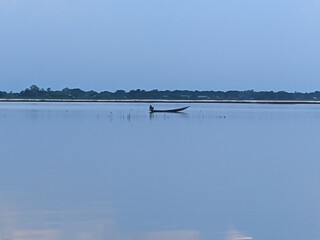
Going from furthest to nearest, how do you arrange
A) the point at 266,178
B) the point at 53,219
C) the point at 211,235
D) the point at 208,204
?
the point at 266,178, the point at 208,204, the point at 53,219, the point at 211,235

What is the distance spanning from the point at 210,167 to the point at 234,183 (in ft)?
7.46

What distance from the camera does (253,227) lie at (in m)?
7.81

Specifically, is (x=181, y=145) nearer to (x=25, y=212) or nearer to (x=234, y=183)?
(x=234, y=183)

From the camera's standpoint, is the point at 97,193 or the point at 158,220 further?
the point at 97,193

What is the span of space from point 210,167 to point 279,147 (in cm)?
623

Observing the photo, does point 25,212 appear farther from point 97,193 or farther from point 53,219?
point 97,193

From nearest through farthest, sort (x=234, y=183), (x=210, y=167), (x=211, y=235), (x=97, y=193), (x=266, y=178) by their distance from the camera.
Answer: (x=211, y=235), (x=97, y=193), (x=234, y=183), (x=266, y=178), (x=210, y=167)

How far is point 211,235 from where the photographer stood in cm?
745

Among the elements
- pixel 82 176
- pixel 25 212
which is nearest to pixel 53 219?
pixel 25 212

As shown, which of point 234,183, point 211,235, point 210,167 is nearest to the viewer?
point 211,235

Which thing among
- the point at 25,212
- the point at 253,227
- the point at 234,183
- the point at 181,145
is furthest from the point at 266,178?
the point at 181,145

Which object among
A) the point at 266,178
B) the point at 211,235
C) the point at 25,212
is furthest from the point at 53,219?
the point at 266,178

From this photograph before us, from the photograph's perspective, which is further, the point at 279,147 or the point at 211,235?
the point at 279,147

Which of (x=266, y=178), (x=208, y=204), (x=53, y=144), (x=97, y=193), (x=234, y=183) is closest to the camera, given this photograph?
(x=208, y=204)
